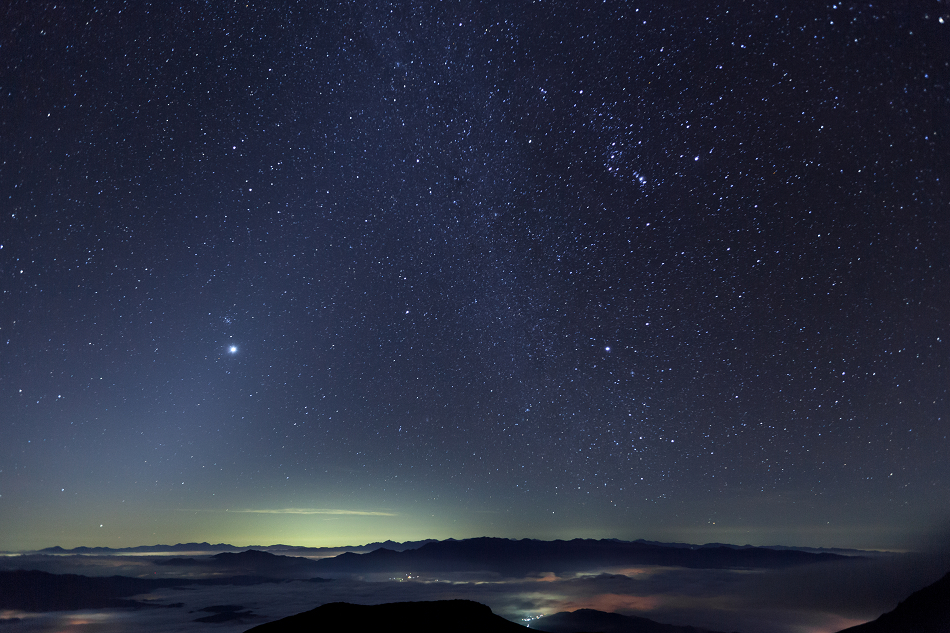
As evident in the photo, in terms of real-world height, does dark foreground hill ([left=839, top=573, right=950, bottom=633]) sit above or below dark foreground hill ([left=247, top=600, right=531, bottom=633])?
below

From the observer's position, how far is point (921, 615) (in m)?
137

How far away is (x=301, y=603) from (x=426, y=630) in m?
153

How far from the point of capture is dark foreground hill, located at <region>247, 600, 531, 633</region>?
6294 centimetres

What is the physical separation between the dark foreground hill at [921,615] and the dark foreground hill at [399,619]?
120729 mm

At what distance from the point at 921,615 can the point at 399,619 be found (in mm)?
145944

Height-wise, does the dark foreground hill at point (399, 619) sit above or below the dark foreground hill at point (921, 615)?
above

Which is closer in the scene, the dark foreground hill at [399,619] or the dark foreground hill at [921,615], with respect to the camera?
the dark foreground hill at [399,619]

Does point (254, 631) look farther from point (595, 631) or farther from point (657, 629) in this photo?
point (657, 629)

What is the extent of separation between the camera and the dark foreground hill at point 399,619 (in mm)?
62938

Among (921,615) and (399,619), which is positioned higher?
(399,619)

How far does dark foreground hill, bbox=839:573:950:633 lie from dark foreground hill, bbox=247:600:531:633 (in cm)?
12073

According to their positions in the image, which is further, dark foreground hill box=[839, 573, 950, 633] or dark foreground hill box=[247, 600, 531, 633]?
dark foreground hill box=[839, 573, 950, 633]

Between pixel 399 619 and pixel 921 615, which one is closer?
pixel 399 619

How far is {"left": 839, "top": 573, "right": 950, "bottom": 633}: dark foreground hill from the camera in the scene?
432 feet
